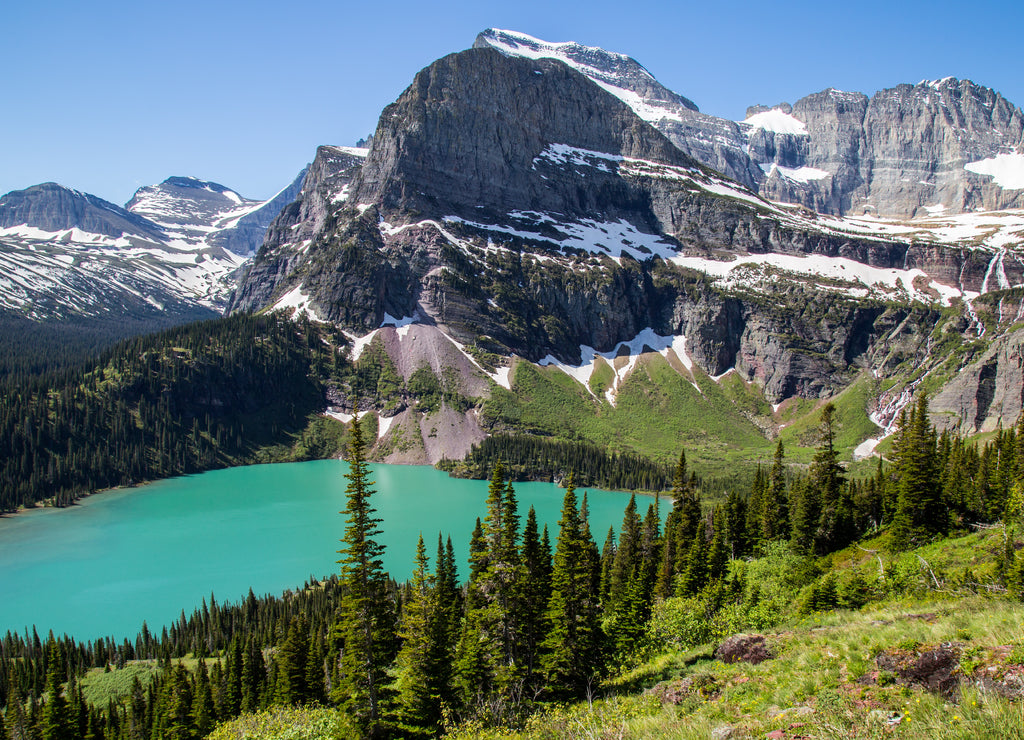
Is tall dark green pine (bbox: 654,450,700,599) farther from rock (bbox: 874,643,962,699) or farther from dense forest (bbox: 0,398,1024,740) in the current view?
rock (bbox: 874,643,962,699)

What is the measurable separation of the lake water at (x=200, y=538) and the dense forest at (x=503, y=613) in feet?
26.2

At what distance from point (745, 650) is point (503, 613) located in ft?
46.3

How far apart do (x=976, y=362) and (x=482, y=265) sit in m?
134

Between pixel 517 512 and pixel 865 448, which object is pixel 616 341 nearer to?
pixel 865 448

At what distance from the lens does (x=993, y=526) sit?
35.5 m

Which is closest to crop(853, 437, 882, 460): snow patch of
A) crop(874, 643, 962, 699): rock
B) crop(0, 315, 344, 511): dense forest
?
crop(0, 315, 344, 511): dense forest

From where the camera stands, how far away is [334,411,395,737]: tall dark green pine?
87.5ft

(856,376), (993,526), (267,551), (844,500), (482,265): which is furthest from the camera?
(482,265)

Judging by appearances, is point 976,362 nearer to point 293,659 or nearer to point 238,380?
point 293,659

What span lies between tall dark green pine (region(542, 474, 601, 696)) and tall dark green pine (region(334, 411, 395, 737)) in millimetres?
8278

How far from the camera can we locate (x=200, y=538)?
89.9 m

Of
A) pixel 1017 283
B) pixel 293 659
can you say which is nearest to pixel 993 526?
pixel 293 659

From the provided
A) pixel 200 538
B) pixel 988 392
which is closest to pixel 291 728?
pixel 200 538

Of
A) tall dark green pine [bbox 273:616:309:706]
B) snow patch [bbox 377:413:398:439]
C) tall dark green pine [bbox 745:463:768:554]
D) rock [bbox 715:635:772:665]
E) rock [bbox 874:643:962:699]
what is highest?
rock [bbox 874:643:962:699]
